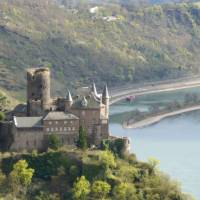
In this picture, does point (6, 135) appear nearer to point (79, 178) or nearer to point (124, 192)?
point (79, 178)

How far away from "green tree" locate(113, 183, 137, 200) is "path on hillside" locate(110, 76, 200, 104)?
6127cm

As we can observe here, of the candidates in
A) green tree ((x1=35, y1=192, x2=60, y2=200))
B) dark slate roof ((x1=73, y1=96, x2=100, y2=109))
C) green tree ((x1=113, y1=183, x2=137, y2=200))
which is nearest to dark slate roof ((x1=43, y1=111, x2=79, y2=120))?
dark slate roof ((x1=73, y1=96, x2=100, y2=109))

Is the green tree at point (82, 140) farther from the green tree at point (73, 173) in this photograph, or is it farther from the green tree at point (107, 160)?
the green tree at point (73, 173)

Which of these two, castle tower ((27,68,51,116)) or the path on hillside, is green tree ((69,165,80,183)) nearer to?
castle tower ((27,68,51,116))

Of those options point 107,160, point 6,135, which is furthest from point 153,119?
point 107,160

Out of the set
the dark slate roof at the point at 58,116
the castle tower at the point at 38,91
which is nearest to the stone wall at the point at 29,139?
Answer: the dark slate roof at the point at 58,116

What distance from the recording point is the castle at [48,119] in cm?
6122

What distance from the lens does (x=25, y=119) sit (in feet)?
202

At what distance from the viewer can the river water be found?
249ft

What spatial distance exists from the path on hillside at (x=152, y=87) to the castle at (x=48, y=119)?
56.9m

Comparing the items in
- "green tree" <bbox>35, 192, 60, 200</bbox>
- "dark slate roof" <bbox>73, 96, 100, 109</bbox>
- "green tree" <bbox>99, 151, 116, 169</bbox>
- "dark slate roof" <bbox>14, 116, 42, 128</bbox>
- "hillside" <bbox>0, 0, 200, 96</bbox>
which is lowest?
"green tree" <bbox>35, 192, 60, 200</bbox>

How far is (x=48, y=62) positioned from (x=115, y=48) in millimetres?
19621

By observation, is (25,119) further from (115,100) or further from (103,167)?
(115,100)

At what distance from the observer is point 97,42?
147750mm
